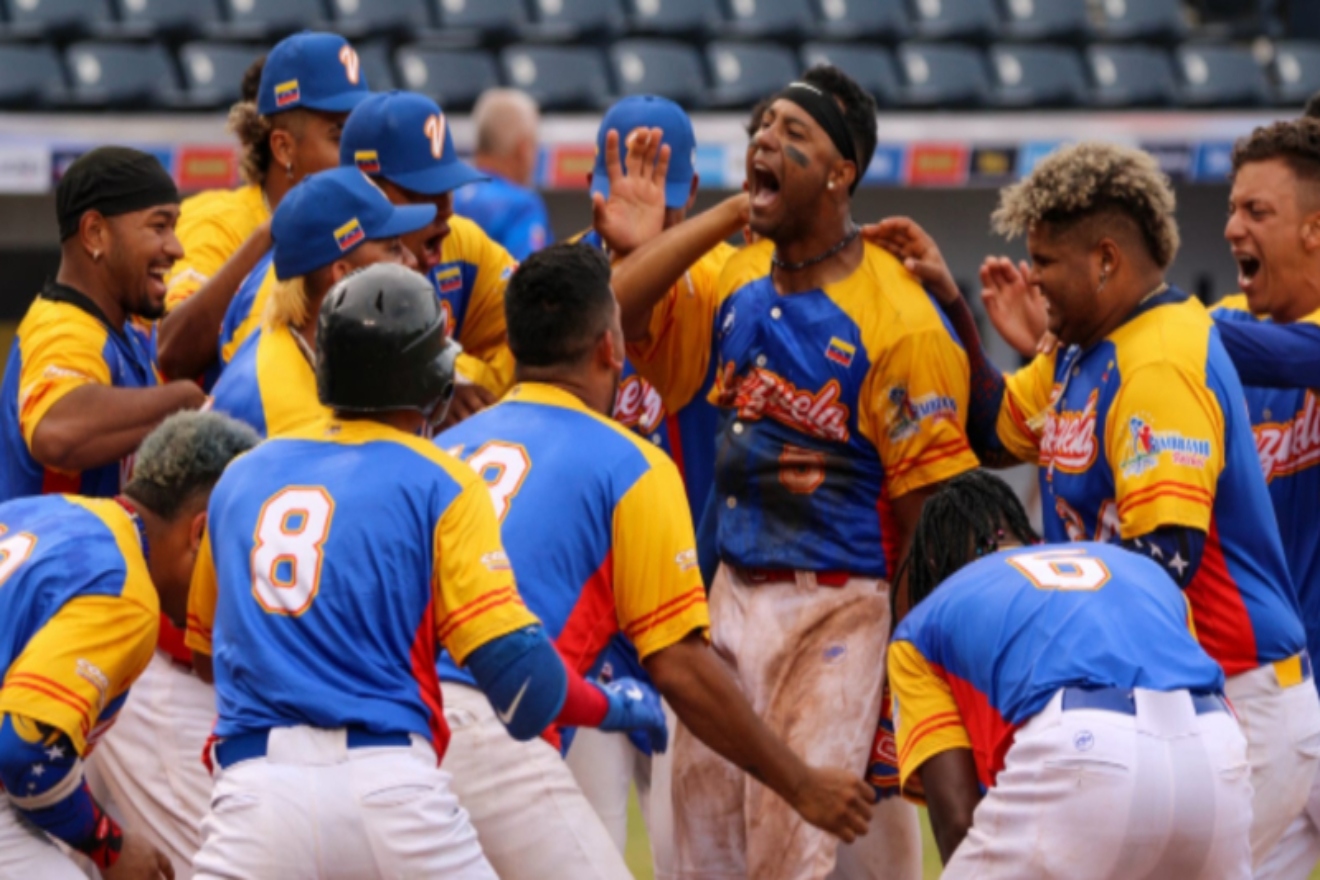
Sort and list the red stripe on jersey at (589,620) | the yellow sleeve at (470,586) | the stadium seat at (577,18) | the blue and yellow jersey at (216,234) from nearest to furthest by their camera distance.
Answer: the yellow sleeve at (470,586) < the red stripe on jersey at (589,620) < the blue and yellow jersey at (216,234) < the stadium seat at (577,18)

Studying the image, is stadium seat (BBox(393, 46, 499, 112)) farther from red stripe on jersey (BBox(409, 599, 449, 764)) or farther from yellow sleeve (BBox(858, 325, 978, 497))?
red stripe on jersey (BBox(409, 599, 449, 764))

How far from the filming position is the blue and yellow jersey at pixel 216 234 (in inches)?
228

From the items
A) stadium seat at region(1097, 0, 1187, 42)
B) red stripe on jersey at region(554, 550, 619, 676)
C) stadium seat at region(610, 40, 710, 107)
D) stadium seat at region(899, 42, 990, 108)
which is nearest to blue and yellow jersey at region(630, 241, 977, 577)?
red stripe on jersey at region(554, 550, 619, 676)

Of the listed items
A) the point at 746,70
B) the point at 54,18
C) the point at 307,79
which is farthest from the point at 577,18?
the point at 307,79

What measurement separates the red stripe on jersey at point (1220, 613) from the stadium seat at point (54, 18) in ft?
29.4

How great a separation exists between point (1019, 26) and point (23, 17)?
637 cm

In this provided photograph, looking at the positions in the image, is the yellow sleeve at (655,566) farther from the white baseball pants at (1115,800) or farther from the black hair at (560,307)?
the white baseball pants at (1115,800)

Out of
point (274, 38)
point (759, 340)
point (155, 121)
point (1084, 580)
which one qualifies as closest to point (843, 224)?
point (759, 340)

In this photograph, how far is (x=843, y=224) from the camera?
492 centimetres

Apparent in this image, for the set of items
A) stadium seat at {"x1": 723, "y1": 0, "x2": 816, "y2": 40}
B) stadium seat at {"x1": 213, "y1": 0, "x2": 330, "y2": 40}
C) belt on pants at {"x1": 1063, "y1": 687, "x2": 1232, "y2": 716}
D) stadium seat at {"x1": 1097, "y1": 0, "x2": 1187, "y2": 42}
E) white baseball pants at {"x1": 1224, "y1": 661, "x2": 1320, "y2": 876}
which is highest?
stadium seat at {"x1": 213, "y1": 0, "x2": 330, "y2": 40}

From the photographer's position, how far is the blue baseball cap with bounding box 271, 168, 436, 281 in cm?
447

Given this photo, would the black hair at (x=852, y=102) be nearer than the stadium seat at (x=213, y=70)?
Yes

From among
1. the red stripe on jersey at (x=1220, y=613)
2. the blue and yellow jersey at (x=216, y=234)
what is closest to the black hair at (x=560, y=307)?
the red stripe on jersey at (x=1220, y=613)

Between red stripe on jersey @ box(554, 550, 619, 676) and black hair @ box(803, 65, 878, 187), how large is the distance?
1418mm
